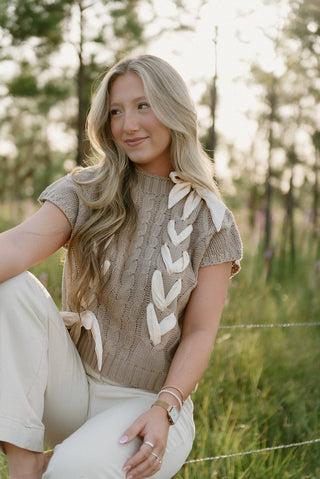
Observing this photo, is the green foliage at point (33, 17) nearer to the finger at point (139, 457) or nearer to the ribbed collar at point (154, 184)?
the ribbed collar at point (154, 184)

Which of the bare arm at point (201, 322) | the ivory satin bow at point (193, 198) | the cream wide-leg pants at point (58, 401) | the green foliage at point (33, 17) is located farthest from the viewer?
the green foliage at point (33, 17)

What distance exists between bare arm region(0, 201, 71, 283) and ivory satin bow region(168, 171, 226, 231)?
0.39 metres

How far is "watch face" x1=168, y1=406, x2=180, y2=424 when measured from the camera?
182cm

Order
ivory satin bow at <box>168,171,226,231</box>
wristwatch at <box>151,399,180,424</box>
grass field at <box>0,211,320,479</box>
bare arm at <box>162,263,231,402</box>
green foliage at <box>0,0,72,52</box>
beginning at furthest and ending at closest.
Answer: green foliage at <box>0,0,72,52</box> → grass field at <box>0,211,320,479</box> → ivory satin bow at <box>168,171,226,231</box> → bare arm at <box>162,263,231,402</box> → wristwatch at <box>151,399,180,424</box>

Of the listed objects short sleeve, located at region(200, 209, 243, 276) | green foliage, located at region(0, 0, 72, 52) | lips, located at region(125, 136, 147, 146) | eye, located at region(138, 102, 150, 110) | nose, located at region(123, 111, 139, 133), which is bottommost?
short sleeve, located at region(200, 209, 243, 276)

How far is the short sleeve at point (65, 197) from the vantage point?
199 centimetres

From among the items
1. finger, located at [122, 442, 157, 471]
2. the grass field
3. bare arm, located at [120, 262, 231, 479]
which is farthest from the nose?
Answer: the grass field

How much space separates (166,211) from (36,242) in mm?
461

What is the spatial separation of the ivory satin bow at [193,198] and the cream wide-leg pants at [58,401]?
0.57m

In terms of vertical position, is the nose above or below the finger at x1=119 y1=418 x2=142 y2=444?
above

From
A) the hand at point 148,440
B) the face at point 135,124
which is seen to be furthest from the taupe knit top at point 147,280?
the hand at point 148,440

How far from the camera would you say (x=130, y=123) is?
2.04 meters

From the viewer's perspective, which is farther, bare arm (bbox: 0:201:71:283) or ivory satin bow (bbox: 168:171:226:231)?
ivory satin bow (bbox: 168:171:226:231)

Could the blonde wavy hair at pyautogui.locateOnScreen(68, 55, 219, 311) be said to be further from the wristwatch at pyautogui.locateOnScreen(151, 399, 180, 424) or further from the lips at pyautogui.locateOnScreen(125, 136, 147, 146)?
the wristwatch at pyautogui.locateOnScreen(151, 399, 180, 424)
